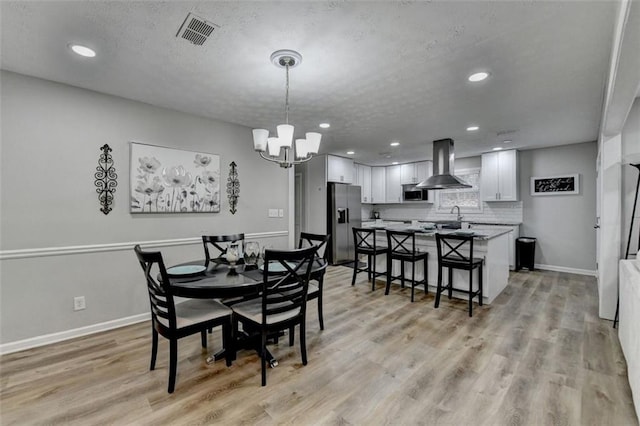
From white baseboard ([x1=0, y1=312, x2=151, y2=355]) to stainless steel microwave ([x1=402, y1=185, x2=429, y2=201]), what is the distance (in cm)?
602

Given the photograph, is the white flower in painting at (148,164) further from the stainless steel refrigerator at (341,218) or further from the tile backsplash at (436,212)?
the tile backsplash at (436,212)

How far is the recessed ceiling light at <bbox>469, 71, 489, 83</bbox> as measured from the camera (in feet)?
8.36

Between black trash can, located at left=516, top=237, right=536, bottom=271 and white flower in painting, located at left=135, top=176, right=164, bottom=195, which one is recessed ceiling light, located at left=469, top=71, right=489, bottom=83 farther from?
black trash can, located at left=516, top=237, right=536, bottom=271

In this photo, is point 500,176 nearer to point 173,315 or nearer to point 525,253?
point 525,253

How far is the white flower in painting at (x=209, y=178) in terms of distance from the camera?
3.73 m

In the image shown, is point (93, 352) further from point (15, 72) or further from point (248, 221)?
point (15, 72)

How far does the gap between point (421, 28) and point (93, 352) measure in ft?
12.3

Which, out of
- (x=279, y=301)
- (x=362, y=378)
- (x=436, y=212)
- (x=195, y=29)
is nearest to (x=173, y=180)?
(x=195, y=29)

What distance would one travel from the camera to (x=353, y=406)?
6.09ft

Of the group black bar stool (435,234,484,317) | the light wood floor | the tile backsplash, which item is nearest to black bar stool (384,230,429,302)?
black bar stool (435,234,484,317)

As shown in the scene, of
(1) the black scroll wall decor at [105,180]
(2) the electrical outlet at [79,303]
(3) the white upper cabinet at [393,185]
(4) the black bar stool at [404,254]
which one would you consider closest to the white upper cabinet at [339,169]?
(3) the white upper cabinet at [393,185]

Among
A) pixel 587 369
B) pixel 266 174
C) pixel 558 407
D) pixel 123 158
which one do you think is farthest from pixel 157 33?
pixel 587 369

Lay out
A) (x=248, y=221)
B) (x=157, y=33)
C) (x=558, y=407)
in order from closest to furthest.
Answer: (x=558, y=407)
(x=157, y=33)
(x=248, y=221)

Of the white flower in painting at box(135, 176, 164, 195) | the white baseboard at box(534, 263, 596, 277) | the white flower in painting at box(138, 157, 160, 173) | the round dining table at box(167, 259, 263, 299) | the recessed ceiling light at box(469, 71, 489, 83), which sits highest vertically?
the recessed ceiling light at box(469, 71, 489, 83)
